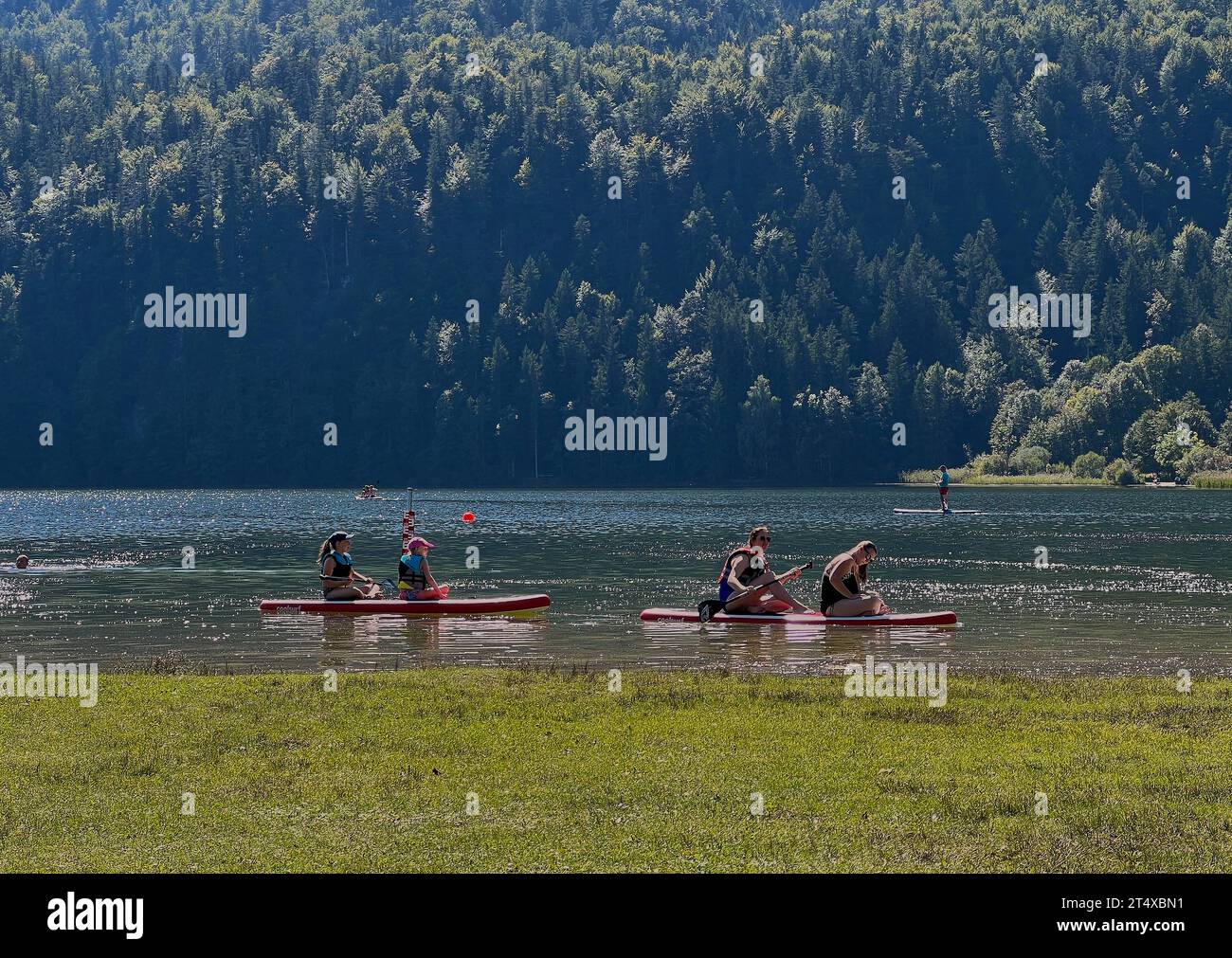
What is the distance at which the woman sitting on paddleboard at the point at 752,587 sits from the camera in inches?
1604

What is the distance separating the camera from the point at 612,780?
18141mm

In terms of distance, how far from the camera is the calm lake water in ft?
116

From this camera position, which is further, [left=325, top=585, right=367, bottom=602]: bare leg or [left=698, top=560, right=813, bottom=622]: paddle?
[left=325, top=585, right=367, bottom=602]: bare leg

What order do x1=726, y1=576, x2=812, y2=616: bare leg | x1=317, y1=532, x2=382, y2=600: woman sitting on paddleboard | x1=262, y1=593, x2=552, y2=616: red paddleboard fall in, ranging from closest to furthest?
x1=726, y1=576, x2=812, y2=616: bare leg → x1=262, y1=593, x2=552, y2=616: red paddleboard → x1=317, y1=532, x2=382, y2=600: woman sitting on paddleboard

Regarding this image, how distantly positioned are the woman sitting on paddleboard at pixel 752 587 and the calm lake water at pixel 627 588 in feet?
3.81

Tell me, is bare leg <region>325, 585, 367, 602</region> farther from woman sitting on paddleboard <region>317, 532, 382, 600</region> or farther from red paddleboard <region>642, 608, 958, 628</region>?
red paddleboard <region>642, 608, 958, 628</region>

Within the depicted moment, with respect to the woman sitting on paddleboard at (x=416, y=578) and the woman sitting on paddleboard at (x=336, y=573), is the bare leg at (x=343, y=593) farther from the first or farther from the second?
the woman sitting on paddleboard at (x=416, y=578)

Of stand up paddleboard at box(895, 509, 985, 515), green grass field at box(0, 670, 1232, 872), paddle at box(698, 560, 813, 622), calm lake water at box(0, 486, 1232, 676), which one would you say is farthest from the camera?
stand up paddleboard at box(895, 509, 985, 515)

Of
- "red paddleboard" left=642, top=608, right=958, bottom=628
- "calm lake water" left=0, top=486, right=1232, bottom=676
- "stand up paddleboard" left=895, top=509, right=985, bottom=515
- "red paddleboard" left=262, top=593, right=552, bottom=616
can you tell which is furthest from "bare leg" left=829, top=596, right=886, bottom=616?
"stand up paddleboard" left=895, top=509, right=985, bottom=515

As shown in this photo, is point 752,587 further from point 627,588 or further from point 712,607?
point 627,588

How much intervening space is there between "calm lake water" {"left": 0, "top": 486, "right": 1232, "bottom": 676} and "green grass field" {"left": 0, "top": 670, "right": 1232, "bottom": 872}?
8101 mm

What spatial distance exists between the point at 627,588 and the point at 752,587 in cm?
1531
